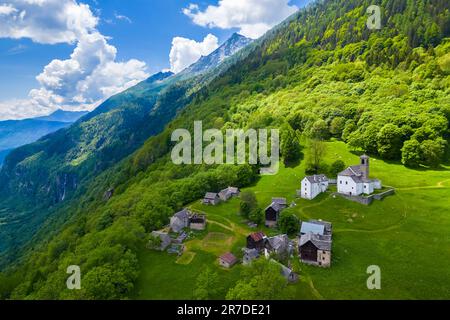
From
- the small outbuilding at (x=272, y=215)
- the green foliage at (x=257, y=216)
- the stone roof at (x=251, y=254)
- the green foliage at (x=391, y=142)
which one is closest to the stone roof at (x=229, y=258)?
the stone roof at (x=251, y=254)

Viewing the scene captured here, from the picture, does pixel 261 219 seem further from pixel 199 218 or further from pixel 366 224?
pixel 366 224

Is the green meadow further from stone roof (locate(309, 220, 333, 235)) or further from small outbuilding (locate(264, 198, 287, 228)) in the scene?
small outbuilding (locate(264, 198, 287, 228))

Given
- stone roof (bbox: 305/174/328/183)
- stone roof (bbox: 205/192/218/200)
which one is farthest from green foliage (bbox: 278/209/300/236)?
stone roof (bbox: 205/192/218/200)

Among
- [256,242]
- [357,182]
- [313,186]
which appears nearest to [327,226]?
[256,242]
